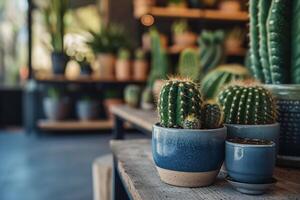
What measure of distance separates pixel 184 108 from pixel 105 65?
4.47 m

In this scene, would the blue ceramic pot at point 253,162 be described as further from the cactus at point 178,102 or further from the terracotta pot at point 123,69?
the terracotta pot at point 123,69

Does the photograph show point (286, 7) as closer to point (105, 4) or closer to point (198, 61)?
point (198, 61)

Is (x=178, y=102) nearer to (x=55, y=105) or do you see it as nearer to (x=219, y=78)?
(x=219, y=78)

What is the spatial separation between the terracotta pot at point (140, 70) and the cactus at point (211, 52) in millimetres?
3225

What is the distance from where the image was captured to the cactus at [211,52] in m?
1.83

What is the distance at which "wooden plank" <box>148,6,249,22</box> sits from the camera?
205 inches

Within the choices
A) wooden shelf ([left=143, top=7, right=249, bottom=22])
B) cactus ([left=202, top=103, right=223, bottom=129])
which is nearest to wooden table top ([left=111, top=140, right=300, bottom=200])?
cactus ([left=202, top=103, right=223, bottom=129])

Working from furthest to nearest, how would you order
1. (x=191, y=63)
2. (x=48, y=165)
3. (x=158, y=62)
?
(x=48, y=165) → (x=158, y=62) → (x=191, y=63)

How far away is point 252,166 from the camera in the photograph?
2.13 feet

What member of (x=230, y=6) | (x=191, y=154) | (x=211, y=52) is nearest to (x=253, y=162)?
(x=191, y=154)

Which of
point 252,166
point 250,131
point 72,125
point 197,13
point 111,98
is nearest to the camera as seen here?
point 252,166

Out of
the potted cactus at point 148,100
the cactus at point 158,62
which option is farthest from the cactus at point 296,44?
the cactus at point 158,62

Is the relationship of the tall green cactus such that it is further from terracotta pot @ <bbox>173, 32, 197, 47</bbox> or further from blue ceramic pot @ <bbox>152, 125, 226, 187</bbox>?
A: terracotta pot @ <bbox>173, 32, 197, 47</bbox>

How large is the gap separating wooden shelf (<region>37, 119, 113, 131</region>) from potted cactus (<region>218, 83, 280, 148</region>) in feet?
13.8
